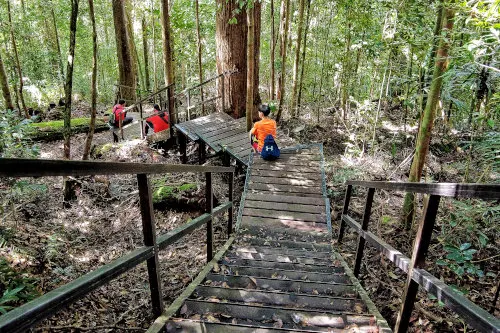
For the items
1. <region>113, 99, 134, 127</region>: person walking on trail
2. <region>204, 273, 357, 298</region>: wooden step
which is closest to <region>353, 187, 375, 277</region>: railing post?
<region>204, 273, 357, 298</region>: wooden step

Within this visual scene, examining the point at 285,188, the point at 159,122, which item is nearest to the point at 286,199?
the point at 285,188

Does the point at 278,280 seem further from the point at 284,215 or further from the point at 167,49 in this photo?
the point at 167,49

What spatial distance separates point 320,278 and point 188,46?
15.3 m

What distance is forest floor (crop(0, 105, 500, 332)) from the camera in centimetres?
360

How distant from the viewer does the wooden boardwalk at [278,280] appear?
7.97 ft

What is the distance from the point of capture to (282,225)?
236 inches

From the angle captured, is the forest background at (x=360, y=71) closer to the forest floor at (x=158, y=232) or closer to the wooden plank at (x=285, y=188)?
the forest floor at (x=158, y=232)

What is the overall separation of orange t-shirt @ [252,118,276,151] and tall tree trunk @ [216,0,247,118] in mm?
3556

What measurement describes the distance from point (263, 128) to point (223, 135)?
2037mm

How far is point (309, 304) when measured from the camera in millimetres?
2857

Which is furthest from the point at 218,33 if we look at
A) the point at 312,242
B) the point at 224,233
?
the point at 312,242

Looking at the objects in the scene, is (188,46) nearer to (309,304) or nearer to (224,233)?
(224,233)

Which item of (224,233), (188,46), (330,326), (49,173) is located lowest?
(224,233)

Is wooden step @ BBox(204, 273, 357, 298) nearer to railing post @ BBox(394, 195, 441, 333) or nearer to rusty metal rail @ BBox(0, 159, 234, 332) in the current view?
rusty metal rail @ BBox(0, 159, 234, 332)
